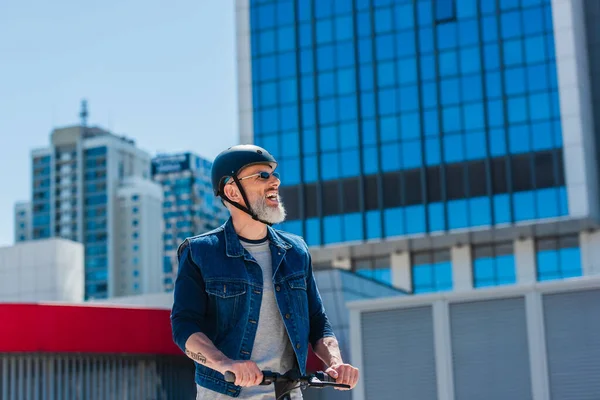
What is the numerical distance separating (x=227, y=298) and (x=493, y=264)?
4542 cm

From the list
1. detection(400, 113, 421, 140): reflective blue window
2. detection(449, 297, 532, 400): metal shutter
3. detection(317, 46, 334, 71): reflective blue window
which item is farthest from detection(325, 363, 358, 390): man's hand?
detection(317, 46, 334, 71): reflective blue window

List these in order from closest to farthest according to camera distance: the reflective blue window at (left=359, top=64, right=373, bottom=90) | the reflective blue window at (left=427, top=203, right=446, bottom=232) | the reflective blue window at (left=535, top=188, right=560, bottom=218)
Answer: the reflective blue window at (left=535, top=188, right=560, bottom=218), the reflective blue window at (left=427, top=203, right=446, bottom=232), the reflective blue window at (left=359, top=64, right=373, bottom=90)

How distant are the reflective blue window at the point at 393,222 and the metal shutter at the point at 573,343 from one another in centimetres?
3038

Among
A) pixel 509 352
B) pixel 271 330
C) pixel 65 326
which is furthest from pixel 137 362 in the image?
pixel 271 330

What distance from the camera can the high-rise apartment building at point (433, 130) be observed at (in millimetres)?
47531

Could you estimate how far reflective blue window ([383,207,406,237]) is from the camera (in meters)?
50.5

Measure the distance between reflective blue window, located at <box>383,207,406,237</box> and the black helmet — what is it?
4566 centimetres

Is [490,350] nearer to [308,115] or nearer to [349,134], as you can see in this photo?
[349,134]

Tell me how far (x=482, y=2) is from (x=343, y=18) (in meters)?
6.67

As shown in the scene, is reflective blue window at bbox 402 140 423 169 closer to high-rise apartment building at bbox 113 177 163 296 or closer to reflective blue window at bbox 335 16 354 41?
reflective blue window at bbox 335 16 354 41

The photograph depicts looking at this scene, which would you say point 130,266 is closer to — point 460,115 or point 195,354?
point 460,115

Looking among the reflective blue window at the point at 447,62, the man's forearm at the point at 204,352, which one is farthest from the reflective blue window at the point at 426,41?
the man's forearm at the point at 204,352

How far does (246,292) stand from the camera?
15.6ft

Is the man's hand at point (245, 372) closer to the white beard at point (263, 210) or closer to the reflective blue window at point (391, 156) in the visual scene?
the white beard at point (263, 210)
